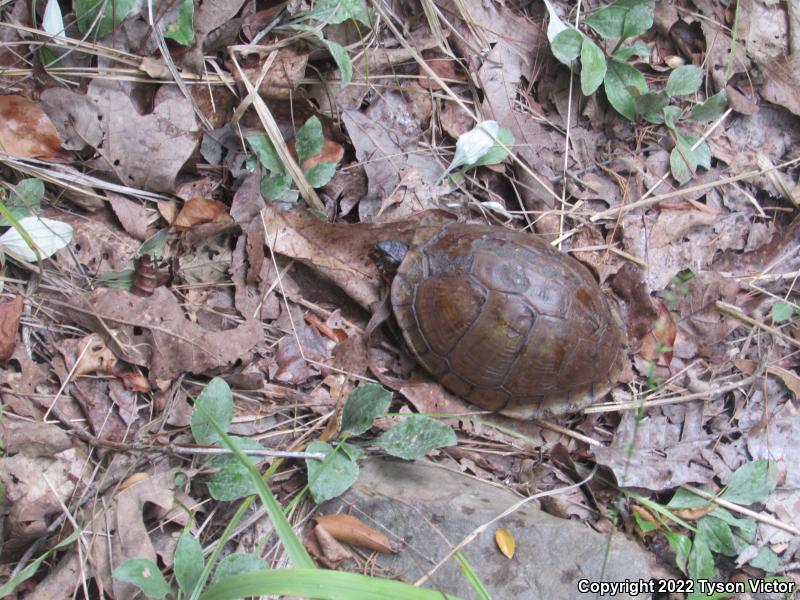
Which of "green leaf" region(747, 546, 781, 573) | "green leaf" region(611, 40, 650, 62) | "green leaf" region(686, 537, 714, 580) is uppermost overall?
"green leaf" region(611, 40, 650, 62)

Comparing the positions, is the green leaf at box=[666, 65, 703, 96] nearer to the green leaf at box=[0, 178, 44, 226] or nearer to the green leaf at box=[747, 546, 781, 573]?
the green leaf at box=[747, 546, 781, 573]

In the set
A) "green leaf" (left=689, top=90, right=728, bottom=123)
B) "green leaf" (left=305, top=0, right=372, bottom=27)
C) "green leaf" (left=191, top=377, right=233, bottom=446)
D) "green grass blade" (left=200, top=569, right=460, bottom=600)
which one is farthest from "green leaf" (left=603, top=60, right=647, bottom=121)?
"green grass blade" (left=200, top=569, right=460, bottom=600)

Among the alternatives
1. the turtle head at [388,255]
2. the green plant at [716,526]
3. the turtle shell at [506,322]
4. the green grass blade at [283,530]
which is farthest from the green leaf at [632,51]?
the green grass blade at [283,530]

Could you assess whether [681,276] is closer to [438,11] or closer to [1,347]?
[438,11]

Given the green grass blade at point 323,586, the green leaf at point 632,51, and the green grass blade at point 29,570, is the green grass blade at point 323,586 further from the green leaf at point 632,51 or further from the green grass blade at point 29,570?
the green leaf at point 632,51

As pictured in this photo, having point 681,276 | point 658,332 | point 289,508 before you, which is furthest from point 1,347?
point 681,276

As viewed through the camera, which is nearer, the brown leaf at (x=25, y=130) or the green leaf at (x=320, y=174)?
the brown leaf at (x=25, y=130)

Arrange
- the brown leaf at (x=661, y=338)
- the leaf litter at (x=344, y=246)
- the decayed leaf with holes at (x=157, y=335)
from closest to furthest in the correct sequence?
the leaf litter at (x=344, y=246) → the decayed leaf with holes at (x=157, y=335) → the brown leaf at (x=661, y=338)
